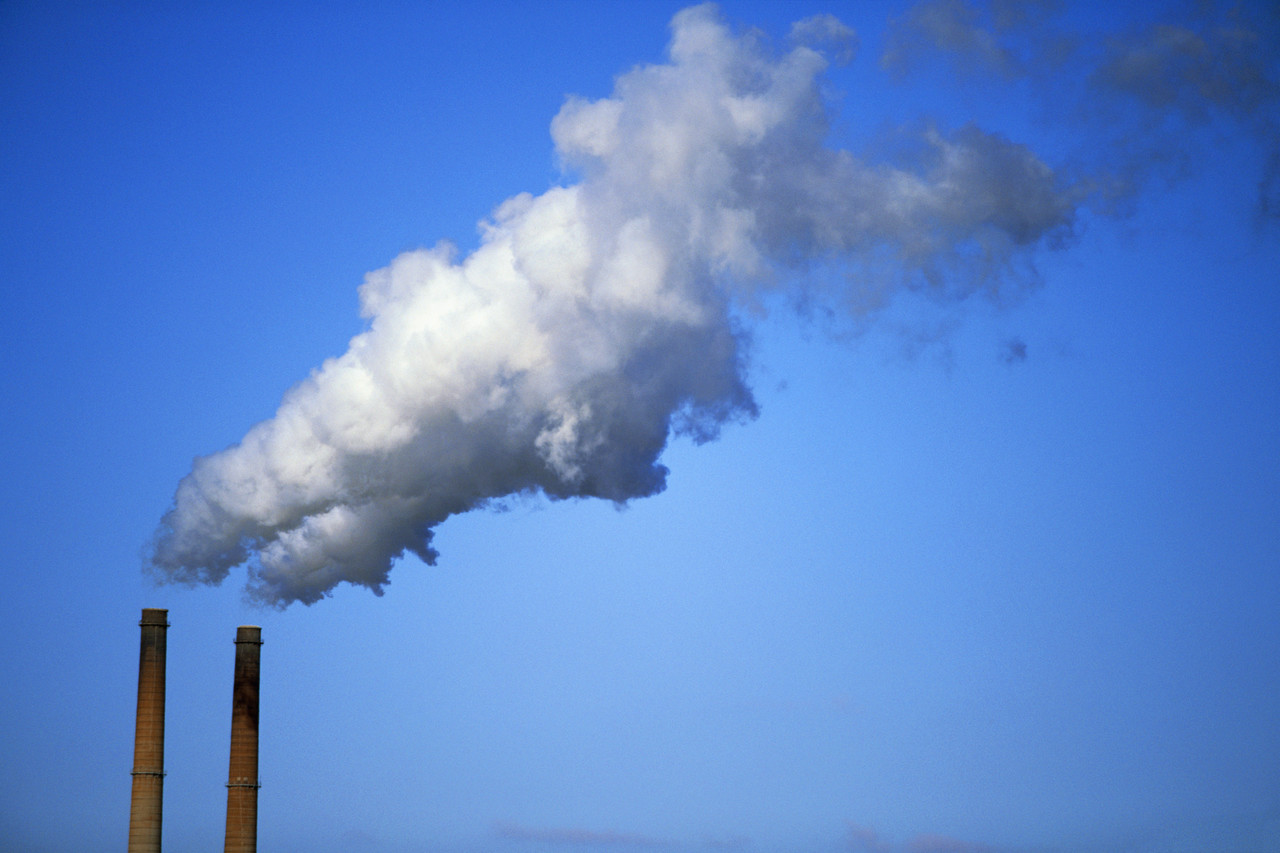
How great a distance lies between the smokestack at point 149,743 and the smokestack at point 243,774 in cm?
188

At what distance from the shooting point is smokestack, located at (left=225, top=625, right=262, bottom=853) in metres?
35.2

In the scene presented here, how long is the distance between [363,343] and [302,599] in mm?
7105

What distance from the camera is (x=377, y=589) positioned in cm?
3756

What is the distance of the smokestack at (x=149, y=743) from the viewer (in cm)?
3531

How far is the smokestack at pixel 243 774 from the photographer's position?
3525cm

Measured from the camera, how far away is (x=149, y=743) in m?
35.9

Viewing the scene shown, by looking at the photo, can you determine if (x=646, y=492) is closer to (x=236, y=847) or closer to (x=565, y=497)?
(x=565, y=497)

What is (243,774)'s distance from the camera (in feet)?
116

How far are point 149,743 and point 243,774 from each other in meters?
2.59

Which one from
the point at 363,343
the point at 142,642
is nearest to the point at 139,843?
the point at 142,642

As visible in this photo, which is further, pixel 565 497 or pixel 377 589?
pixel 377 589

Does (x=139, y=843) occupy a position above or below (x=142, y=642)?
below

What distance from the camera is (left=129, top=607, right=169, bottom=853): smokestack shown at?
3531 cm

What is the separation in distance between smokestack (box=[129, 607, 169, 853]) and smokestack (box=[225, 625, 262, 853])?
6.18ft
